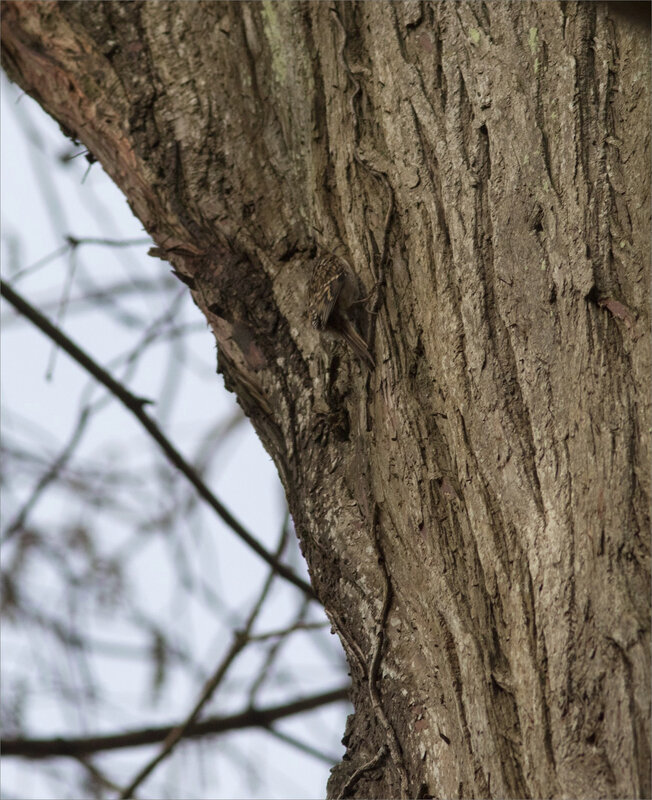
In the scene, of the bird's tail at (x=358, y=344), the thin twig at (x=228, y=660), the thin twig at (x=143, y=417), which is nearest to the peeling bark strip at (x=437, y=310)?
the bird's tail at (x=358, y=344)

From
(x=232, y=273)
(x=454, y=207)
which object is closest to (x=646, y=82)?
(x=454, y=207)

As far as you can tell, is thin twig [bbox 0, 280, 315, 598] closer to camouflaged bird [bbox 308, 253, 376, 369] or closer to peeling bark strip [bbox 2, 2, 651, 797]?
peeling bark strip [bbox 2, 2, 651, 797]

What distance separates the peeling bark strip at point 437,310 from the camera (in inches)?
60.1

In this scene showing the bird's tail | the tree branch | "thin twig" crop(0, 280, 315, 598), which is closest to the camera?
the bird's tail

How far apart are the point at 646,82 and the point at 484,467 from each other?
89 centimetres

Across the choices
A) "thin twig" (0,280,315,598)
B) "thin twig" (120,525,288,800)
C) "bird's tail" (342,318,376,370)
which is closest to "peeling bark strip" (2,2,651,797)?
"bird's tail" (342,318,376,370)

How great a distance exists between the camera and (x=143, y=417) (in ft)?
10.4

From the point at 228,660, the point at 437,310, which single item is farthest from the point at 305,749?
the point at 437,310

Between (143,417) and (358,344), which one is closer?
(358,344)

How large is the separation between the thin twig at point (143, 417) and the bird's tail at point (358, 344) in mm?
1385

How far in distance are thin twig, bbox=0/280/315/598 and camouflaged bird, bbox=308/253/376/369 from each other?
128 cm

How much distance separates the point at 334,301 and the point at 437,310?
252 millimetres

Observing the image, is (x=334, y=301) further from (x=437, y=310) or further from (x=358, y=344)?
(x=437, y=310)

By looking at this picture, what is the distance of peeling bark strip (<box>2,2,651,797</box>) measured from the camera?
1.53 meters
